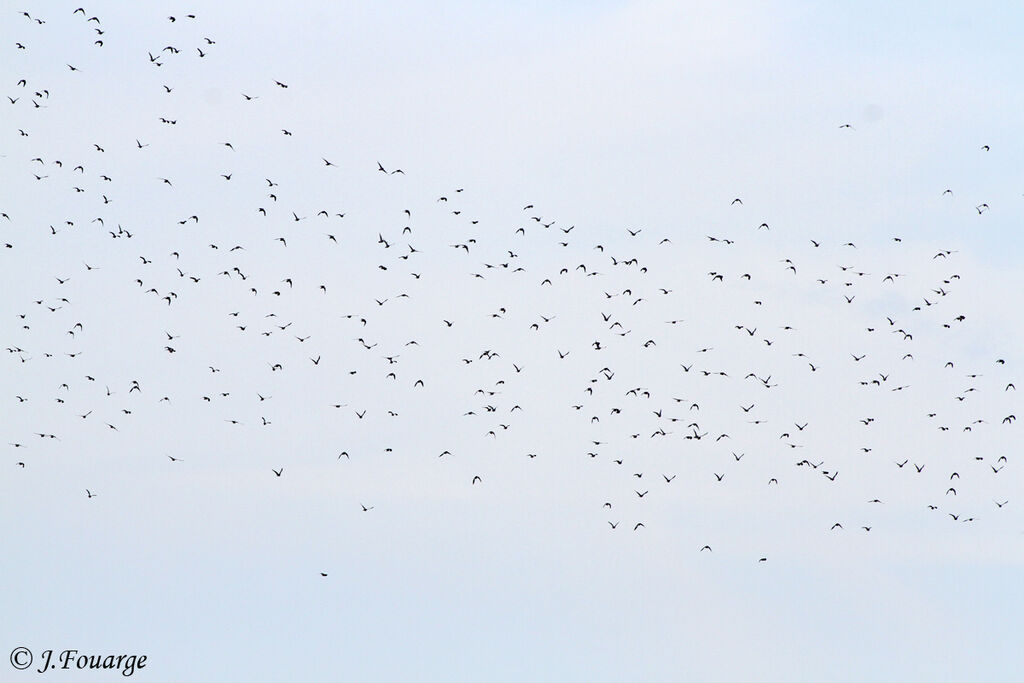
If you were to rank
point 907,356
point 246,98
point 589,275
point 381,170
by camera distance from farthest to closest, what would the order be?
point 589,275
point 907,356
point 381,170
point 246,98

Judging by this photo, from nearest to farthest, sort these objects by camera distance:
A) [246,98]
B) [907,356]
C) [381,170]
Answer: [246,98], [381,170], [907,356]

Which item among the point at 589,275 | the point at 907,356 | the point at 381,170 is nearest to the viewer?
the point at 381,170

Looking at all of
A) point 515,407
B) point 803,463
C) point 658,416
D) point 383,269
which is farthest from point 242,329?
point 803,463

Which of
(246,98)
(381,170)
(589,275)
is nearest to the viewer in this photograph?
(246,98)

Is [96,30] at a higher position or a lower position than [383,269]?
higher

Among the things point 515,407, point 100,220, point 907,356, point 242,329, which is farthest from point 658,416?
point 100,220

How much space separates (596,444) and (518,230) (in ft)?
41.2

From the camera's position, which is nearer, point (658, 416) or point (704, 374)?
point (658, 416)

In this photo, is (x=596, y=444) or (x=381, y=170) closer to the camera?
(x=381, y=170)

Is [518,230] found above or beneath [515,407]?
above

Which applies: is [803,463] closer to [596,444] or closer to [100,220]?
[596,444]

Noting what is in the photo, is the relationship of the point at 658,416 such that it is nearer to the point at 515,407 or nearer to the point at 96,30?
the point at 515,407

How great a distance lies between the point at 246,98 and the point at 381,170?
28.2 feet

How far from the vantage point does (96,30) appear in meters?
80.8
